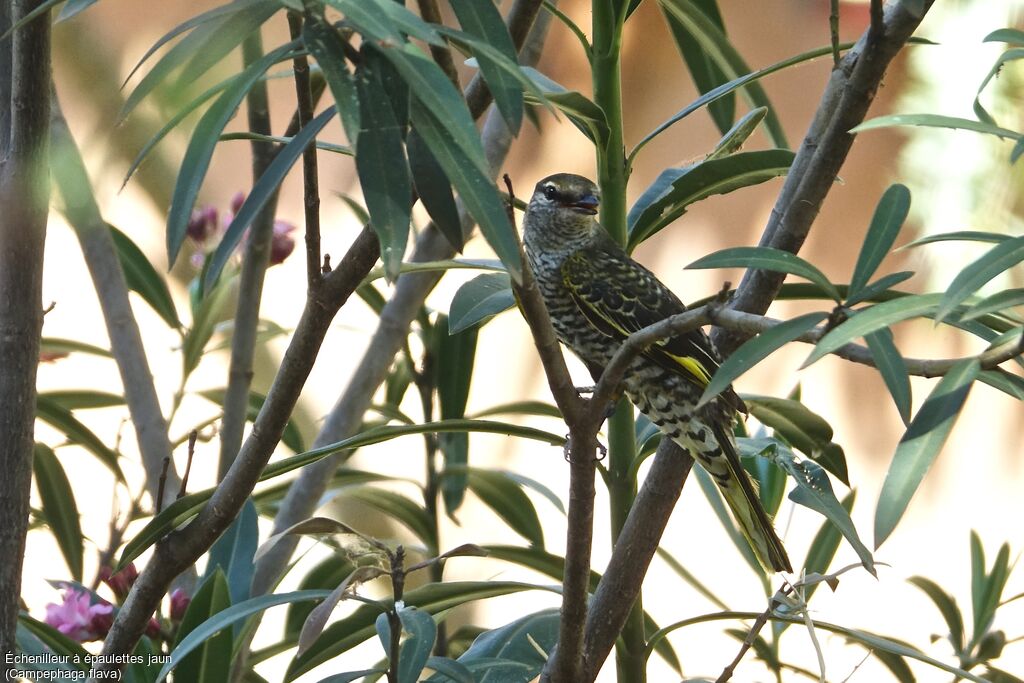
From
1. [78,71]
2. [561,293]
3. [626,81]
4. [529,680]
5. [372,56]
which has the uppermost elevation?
[626,81]

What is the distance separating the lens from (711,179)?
0.99m

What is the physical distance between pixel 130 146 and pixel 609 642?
1045 millimetres

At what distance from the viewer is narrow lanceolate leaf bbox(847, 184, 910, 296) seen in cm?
60

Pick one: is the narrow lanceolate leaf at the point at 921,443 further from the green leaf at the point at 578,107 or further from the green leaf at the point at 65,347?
the green leaf at the point at 65,347

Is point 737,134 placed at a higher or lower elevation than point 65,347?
higher

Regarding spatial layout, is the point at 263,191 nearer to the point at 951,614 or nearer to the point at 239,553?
the point at 239,553

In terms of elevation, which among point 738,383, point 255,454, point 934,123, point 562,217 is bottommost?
point 255,454

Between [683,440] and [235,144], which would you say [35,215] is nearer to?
[683,440]

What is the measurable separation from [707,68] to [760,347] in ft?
2.35

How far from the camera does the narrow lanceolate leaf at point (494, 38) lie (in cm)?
59

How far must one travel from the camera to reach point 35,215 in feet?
2.48

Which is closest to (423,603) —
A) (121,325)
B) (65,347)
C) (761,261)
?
(121,325)

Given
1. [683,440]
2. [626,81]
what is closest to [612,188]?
[683,440]

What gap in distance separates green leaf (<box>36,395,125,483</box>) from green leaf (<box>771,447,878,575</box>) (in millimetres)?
950
